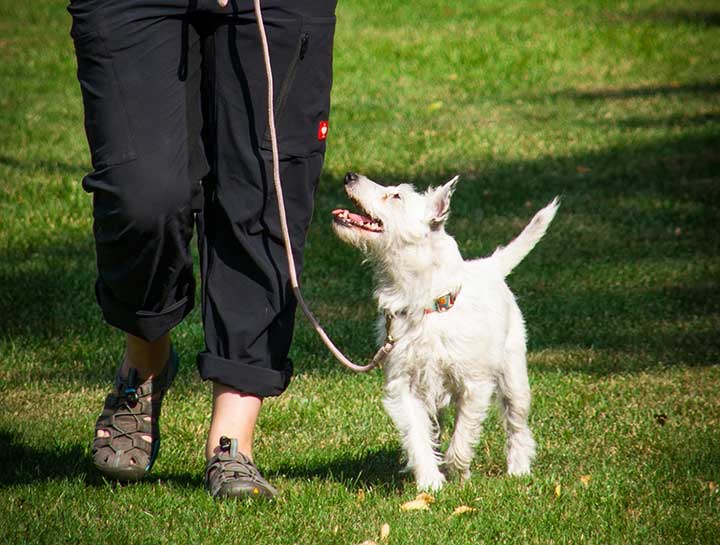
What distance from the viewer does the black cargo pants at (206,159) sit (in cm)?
347

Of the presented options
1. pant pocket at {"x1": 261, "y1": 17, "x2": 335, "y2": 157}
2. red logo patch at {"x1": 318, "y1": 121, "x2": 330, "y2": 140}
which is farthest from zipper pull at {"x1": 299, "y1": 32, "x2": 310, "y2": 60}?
red logo patch at {"x1": 318, "y1": 121, "x2": 330, "y2": 140}

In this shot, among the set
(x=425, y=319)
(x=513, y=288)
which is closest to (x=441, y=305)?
(x=425, y=319)

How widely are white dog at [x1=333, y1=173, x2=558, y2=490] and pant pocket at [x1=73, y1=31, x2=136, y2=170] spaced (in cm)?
103

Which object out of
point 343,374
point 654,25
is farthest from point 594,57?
point 343,374

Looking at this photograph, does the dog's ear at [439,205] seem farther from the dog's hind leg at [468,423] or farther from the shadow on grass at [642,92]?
the shadow on grass at [642,92]

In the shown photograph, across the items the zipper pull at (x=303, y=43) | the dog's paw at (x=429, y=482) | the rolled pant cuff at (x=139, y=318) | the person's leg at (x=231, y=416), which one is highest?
the zipper pull at (x=303, y=43)

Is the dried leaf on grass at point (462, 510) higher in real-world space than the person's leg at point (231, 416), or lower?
lower

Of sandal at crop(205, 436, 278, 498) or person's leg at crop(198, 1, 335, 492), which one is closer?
person's leg at crop(198, 1, 335, 492)

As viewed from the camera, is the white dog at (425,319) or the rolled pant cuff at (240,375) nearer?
the rolled pant cuff at (240,375)

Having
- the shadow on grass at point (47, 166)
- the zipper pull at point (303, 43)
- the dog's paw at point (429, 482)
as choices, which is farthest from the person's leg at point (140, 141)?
the shadow on grass at point (47, 166)

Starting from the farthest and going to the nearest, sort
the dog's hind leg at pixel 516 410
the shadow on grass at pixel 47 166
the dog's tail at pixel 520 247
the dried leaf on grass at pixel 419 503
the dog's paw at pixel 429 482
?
1. the shadow on grass at pixel 47 166
2. the dog's tail at pixel 520 247
3. the dog's hind leg at pixel 516 410
4. the dog's paw at pixel 429 482
5. the dried leaf on grass at pixel 419 503

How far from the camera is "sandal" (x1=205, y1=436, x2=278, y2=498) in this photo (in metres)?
3.80

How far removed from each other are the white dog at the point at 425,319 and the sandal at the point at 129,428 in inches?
35.3

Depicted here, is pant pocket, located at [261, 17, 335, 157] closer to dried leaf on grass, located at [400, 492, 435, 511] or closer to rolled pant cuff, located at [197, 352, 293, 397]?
rolled pant cuff, located at [197, 352, 293, 397]
